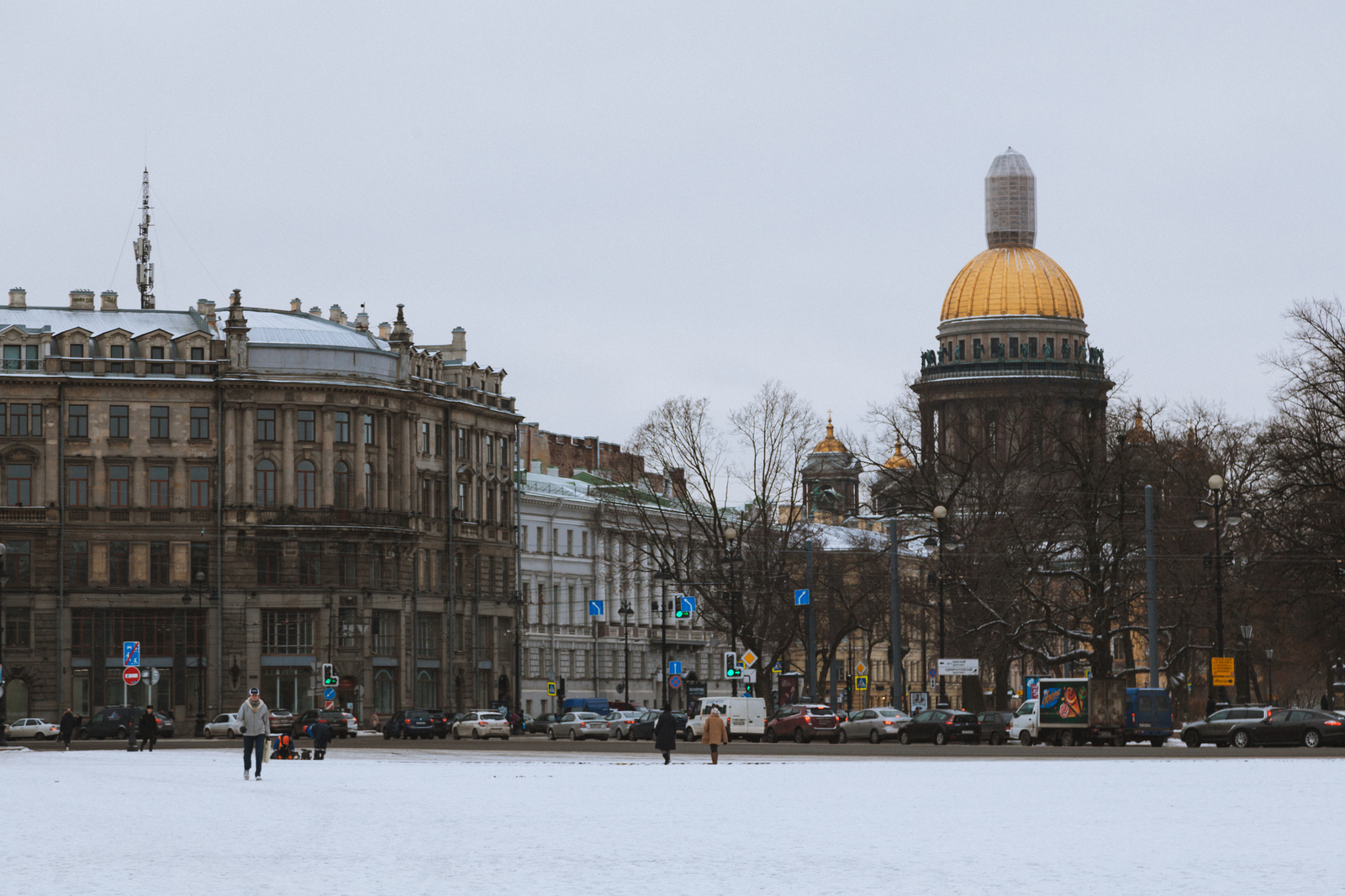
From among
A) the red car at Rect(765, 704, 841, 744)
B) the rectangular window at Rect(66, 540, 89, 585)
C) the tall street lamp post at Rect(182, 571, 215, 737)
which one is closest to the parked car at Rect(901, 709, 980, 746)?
the red car at Rect(765, 704, 841, 744)

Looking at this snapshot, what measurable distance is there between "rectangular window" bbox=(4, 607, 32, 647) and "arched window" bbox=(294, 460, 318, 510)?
42.7 feet

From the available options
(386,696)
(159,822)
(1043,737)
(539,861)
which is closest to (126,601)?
(386,696)

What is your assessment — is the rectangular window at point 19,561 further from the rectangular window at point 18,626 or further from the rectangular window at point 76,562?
the rectangular window at point 76,562

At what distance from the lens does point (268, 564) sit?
335 feet

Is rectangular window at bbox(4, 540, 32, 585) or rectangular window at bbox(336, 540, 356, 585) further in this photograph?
rectangular window at bbox(336, 540, 356, 585)

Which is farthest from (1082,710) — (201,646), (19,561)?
(19,561)

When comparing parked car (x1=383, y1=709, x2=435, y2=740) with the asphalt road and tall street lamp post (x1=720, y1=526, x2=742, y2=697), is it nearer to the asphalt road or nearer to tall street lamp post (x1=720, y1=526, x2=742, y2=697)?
the asphalt road

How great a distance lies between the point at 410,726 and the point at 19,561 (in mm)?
25298

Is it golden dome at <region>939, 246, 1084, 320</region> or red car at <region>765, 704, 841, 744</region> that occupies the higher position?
golden dome at <region>939, 246, 1084, 320</region>

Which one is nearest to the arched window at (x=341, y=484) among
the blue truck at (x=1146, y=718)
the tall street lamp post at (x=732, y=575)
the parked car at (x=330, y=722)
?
the parked car at (x=330, y=722)

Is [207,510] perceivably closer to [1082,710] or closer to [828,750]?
[828,750]

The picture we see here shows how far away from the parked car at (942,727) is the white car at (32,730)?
127 feet

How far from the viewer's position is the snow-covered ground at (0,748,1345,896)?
63.2 feet

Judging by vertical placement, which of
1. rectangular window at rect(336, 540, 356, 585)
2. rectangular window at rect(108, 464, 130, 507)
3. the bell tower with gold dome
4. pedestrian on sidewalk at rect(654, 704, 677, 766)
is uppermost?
the bell tower with gold dome
